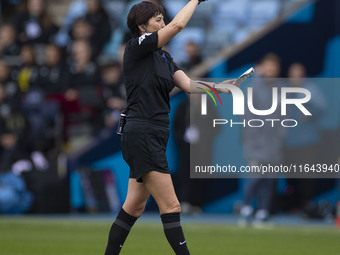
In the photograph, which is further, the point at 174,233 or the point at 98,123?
the point at 98,123

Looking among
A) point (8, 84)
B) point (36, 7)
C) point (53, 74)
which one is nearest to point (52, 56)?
point (53, 74)

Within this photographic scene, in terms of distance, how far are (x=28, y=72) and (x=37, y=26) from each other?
152cm

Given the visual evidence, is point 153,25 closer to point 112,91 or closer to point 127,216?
point 127,216

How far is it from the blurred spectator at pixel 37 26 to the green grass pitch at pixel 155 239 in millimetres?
4834

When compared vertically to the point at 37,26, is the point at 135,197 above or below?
below

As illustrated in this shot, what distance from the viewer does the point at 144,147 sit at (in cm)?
572

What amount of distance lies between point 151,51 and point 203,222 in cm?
691

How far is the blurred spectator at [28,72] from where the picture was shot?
14.7m

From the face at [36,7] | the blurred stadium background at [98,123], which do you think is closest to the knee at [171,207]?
the blurred stadium background at [98,123]

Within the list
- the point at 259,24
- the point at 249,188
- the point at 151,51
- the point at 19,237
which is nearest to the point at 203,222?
the point at 249,188

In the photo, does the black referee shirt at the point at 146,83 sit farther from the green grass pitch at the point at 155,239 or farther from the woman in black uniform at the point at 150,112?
the green grass pitch at the point at 155,239

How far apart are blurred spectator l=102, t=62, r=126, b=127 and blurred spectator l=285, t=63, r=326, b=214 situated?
2863mm

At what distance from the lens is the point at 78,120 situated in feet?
47.5

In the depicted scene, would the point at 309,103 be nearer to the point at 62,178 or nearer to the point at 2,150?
the point at 62,178
